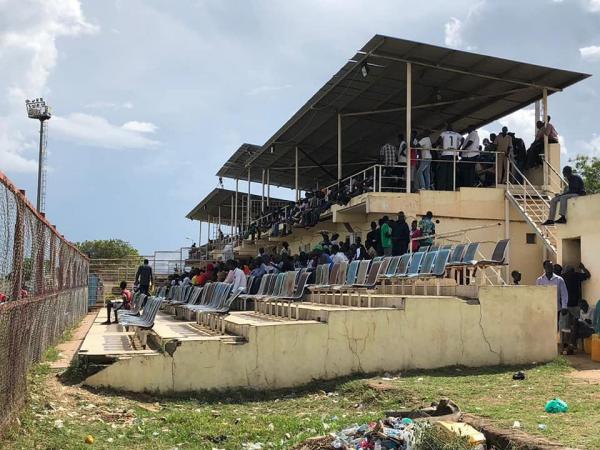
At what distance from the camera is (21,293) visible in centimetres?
667

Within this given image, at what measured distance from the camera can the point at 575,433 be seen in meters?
5.34

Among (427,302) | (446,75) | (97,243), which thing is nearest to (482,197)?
(446,75)

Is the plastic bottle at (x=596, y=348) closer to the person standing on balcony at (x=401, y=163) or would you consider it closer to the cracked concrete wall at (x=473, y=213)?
the cracked concrete wall at (x=473, y=213)

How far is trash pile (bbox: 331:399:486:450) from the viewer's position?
5.12m

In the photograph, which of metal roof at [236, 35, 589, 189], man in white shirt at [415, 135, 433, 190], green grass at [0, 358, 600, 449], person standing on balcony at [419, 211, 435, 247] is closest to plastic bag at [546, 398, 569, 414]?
green grass at [0, 358, 600, 449]

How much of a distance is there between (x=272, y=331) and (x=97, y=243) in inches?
2690

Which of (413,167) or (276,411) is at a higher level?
(413,167)

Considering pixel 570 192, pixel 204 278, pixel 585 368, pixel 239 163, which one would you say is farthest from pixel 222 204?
pixel 585 368

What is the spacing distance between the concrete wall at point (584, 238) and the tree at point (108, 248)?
205 ft

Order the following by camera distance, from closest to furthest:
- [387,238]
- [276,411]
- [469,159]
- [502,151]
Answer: [276,411], [387,238], [502,151], [469,159]

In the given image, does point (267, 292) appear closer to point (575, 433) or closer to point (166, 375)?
point (166, 375)

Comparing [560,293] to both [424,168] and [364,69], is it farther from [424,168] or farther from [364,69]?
[364,69]

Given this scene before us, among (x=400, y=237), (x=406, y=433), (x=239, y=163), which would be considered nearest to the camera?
(x=406, y=433)

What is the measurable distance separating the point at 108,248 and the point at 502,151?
2386 inches
